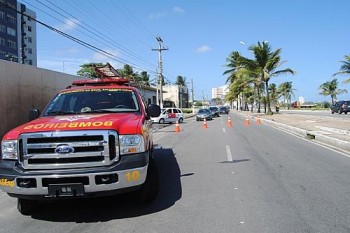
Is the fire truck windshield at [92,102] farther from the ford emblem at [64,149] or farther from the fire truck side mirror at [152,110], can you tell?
the ford emblem at [64,149]

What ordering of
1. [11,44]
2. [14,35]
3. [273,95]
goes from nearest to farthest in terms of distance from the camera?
[11,44] → [14,35] → [273,95]

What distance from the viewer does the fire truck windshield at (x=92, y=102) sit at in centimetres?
752

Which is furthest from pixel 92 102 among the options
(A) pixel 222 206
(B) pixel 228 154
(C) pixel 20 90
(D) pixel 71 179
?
(C) pixel 20 90

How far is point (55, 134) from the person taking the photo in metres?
5.70

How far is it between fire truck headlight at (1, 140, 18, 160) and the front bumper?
3.8 inches

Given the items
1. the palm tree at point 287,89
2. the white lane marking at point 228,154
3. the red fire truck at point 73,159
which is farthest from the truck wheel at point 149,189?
the palm tree at point 287,89

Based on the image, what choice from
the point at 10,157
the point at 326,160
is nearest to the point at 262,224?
the point at 10,157

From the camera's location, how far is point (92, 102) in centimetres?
778

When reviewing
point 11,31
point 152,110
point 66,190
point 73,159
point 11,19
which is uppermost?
point 11,19

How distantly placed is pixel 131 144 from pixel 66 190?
43.2 inches

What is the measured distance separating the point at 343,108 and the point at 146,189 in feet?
161

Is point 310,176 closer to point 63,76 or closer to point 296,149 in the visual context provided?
point 296,149

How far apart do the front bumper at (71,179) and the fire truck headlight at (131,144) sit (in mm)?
103

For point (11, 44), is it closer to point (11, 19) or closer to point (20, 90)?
point (11, 19)
